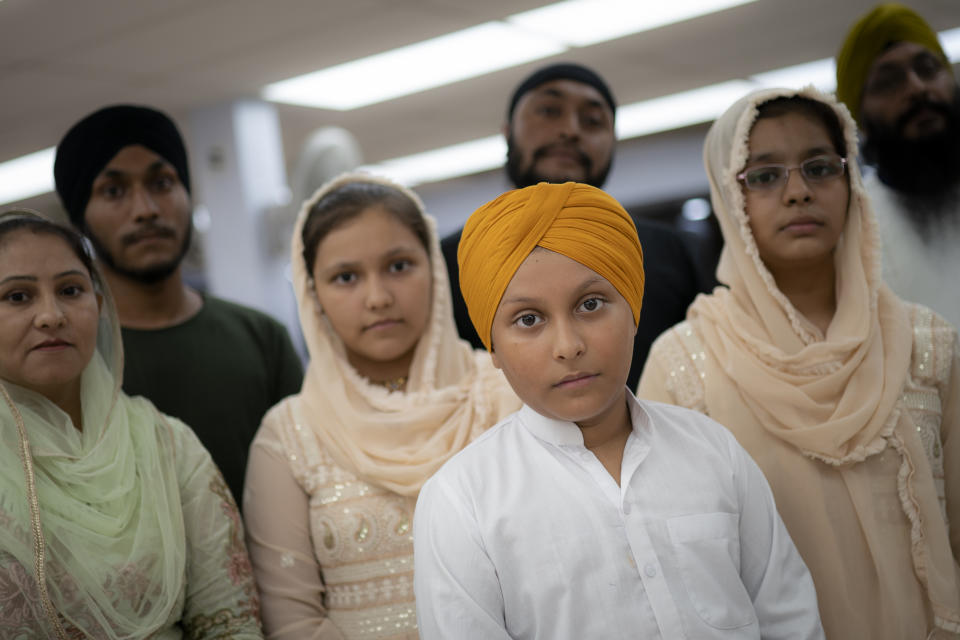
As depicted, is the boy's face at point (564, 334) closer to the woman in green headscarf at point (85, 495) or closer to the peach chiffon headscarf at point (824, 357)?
the peach chiffon headscarf at point (824, 357)

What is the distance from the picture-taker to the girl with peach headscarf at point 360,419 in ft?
5.87

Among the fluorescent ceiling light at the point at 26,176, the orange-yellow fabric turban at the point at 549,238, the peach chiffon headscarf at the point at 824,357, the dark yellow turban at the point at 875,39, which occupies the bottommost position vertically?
the peach chiffon headscarf at the point at 824,357

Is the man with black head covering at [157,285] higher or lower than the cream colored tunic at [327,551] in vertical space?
higher

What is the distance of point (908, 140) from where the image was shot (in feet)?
9.36

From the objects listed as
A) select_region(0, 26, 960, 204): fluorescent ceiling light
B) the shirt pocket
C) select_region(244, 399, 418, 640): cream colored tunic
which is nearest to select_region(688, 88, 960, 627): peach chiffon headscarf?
the shirt pocket

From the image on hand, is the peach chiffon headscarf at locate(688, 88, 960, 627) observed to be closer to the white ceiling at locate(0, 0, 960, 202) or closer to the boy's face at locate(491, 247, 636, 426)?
the boy's face at locate(491, 247, 636, 426)

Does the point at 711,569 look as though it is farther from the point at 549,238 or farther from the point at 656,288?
the point at 656,288

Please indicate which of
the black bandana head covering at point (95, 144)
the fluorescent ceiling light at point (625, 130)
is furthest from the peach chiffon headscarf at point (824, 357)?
the fluorescent ceiling light at point (625, 130)

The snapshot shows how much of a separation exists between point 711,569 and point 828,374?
0.67m

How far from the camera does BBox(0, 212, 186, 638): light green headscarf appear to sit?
1.52 meters

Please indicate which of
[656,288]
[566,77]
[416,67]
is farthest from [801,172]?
[416,67]

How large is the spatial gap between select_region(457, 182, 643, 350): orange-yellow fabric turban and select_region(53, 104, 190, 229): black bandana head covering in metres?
1.61

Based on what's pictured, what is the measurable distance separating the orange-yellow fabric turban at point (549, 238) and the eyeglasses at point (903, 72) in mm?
1974

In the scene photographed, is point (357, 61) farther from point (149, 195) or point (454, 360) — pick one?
point (454, 360)
